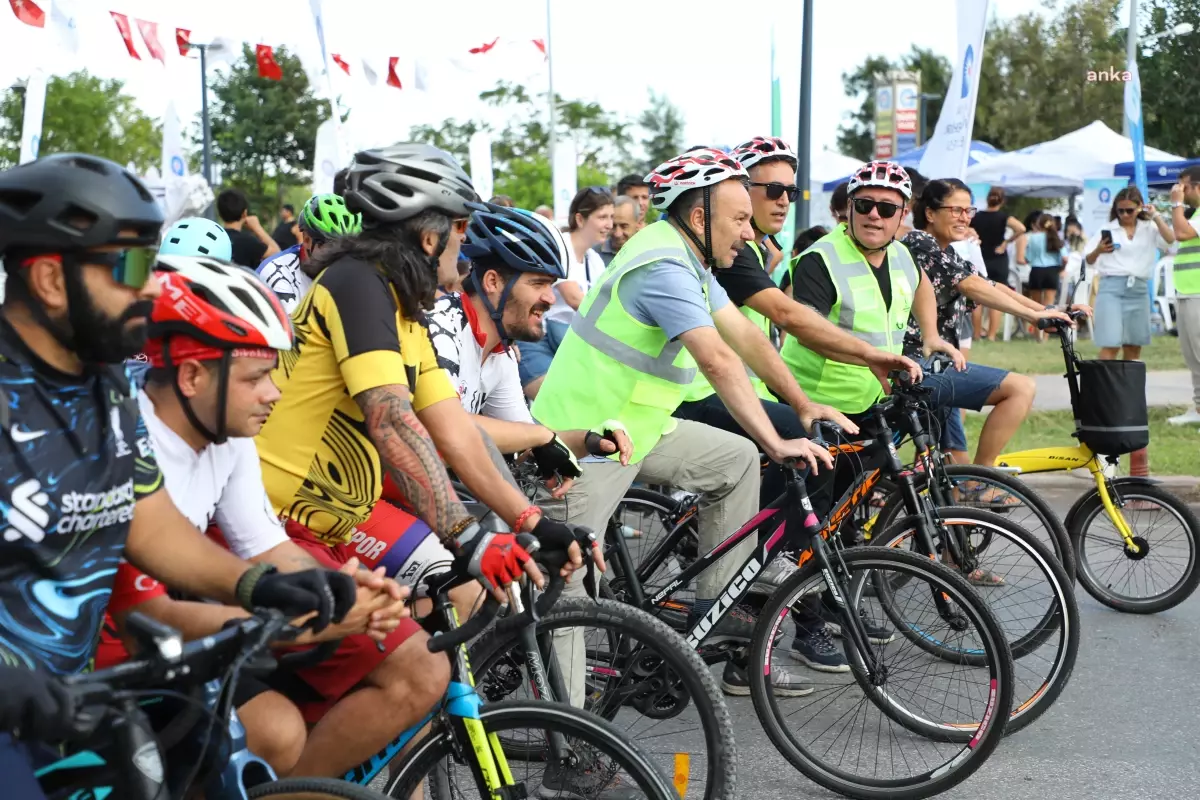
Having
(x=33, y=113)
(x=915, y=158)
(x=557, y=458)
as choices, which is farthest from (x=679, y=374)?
(x=915, y=158)

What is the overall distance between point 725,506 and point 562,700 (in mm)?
1532

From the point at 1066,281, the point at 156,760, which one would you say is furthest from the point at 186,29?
the point at 156,760

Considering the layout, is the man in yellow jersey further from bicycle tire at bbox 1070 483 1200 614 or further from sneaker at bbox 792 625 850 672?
bicycle tire at bbox 1070 483 1200 614

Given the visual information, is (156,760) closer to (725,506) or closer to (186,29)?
(725,506)

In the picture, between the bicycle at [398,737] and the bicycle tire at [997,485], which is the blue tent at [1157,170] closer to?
the bicycle tire at [997,485]

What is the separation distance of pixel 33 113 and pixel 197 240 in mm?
9449

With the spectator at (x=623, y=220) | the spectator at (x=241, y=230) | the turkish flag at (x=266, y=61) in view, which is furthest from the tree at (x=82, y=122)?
the spectator at (x=623, y=220)

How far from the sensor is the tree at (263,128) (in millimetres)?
45594

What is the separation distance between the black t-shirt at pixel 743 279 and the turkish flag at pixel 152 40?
13.1 m

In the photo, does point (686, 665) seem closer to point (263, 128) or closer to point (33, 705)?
point (33, 705)

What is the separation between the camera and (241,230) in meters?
9.37

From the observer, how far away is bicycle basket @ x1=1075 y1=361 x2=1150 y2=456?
612cm

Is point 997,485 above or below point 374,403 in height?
below

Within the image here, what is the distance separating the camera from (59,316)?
220 cm
